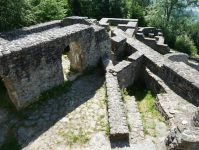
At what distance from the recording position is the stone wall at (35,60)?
5.78 m

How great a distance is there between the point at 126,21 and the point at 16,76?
15.5 metres

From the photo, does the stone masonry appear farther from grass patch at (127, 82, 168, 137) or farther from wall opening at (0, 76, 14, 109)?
wall opening at (0, 76, 14, 109)

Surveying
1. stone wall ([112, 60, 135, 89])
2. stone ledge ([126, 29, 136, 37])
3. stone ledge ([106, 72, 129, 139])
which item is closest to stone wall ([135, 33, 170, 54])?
stone ledge ([126, 29, 136, 37])

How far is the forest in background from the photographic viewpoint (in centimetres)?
946

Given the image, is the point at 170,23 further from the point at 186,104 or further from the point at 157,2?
the point at 186,104

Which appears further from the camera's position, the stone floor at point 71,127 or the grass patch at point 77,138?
the grass patch at point 77,138

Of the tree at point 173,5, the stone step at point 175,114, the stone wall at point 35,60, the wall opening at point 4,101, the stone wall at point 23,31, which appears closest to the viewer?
the stone step at point 175,114

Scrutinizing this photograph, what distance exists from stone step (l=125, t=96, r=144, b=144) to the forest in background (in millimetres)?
8111

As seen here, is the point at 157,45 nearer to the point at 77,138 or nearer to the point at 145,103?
the point at 145,103

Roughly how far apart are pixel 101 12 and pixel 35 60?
19.2 metres

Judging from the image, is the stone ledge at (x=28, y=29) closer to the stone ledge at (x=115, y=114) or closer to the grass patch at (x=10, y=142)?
the grass patch at (x=10, y=142)

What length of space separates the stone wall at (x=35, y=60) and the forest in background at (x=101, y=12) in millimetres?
3283

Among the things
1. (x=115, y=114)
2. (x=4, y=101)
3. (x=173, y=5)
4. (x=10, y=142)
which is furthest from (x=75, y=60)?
(x=173, y=5)

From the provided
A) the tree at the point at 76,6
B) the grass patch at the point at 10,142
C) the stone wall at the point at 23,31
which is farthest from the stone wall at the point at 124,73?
the tree at the point at 76,6
